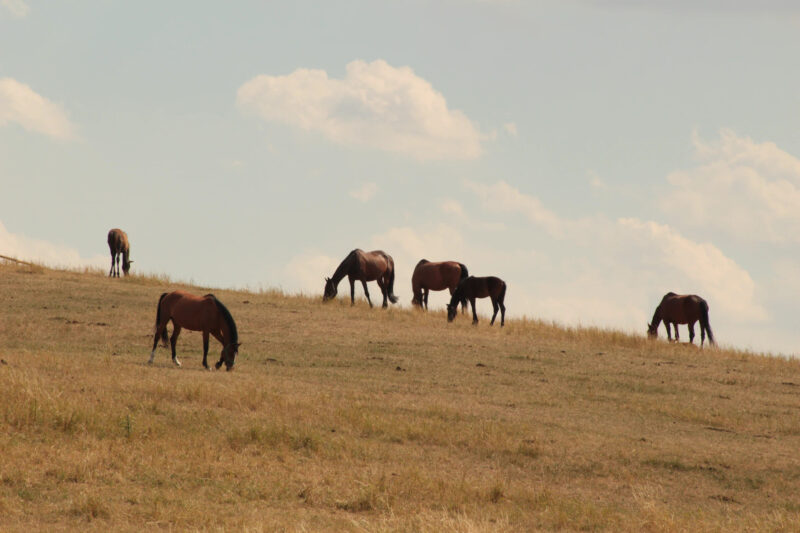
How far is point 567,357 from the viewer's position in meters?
22.4

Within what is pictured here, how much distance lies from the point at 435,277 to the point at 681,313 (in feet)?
30.5

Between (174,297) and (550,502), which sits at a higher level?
(174,297)

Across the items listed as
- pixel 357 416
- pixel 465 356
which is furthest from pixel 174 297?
pixel 465 356

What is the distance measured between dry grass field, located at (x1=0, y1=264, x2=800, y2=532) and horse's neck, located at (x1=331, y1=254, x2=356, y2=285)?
869 centimetres

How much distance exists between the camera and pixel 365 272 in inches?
1248

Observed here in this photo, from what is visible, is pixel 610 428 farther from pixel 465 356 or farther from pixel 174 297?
pixel 174 297

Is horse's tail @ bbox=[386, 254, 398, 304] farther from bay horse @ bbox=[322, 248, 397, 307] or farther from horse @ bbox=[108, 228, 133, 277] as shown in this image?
horse @ bbox=[108, 228, 133, 277]

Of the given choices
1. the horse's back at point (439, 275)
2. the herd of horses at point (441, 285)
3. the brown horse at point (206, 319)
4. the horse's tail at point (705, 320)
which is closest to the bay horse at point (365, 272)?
the herd of horses at point (441, 285)

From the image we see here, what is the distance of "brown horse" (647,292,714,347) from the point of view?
28938mm

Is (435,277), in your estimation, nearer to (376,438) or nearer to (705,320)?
(705,320)

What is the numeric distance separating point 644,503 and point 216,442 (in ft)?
17.9

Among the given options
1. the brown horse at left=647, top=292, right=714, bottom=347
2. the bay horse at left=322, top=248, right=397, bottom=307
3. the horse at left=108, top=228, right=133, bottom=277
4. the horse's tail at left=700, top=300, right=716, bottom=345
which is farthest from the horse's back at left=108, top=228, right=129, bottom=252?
the horse's tail at left=700, top=300, right=716, bottom=345

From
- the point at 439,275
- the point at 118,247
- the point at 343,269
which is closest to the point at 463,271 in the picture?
the point at 439,275

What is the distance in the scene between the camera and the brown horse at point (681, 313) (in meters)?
28.9
